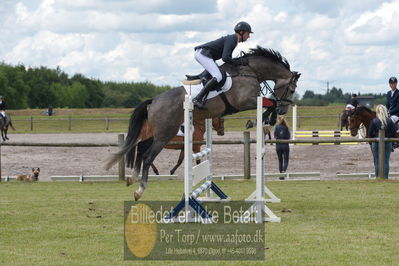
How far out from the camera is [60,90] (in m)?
79.6

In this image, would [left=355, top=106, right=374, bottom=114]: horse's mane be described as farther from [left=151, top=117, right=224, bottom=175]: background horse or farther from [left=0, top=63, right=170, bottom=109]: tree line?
[left=0, top=63, right=170, bottom=109]: tree line

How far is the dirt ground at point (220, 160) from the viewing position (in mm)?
19844

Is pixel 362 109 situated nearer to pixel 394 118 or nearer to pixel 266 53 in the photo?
pixel 394 118

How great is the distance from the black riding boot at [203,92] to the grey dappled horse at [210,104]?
19cm

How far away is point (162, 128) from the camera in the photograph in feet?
30.4

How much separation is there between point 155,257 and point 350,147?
2131cm

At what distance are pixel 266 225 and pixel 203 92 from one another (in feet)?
6.78

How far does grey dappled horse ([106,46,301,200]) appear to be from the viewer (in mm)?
9266

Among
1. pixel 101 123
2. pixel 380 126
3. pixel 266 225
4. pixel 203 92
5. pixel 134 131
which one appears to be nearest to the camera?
pixel 266 225

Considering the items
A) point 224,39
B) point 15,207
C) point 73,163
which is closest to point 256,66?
point 224,39

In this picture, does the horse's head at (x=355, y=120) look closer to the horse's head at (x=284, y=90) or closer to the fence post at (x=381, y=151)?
the fence post at (x=381, y=151)

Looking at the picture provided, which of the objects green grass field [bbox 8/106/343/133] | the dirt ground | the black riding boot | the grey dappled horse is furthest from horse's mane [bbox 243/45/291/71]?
green grass field [bbox 8/106/343/133]

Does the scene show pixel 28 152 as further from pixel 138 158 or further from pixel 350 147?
pixel 138 158

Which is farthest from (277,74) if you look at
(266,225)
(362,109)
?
(362,109)
